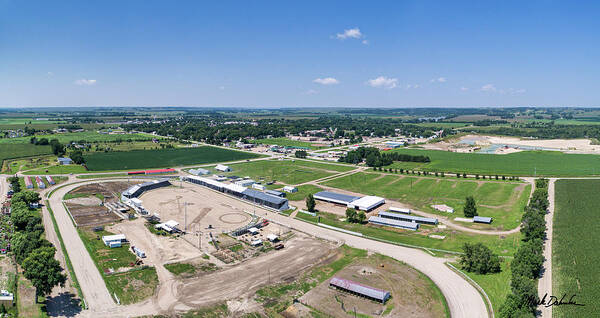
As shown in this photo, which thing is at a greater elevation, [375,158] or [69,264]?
[375,158]

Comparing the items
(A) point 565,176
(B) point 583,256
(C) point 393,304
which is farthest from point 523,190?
(C) point 393,304

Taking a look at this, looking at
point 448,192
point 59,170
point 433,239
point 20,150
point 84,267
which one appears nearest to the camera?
point 84,267

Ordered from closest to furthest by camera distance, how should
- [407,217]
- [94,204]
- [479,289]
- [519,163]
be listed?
[479,289] → [407,217] → [94,204] → [519,163]

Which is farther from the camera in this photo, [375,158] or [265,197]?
[375,158]

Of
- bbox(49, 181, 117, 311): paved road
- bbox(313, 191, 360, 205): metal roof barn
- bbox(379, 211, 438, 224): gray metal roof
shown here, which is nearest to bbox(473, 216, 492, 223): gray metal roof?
bbox(379, 211, 438, 224): gray metal roof

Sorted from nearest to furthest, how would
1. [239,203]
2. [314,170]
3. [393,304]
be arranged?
[393,304] < [239,203] < [314,170]

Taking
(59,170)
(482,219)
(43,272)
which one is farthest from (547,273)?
(59,170)

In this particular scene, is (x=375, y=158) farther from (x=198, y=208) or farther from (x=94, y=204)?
(x=94, y=204)

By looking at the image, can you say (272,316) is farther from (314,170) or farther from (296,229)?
(314,170)
